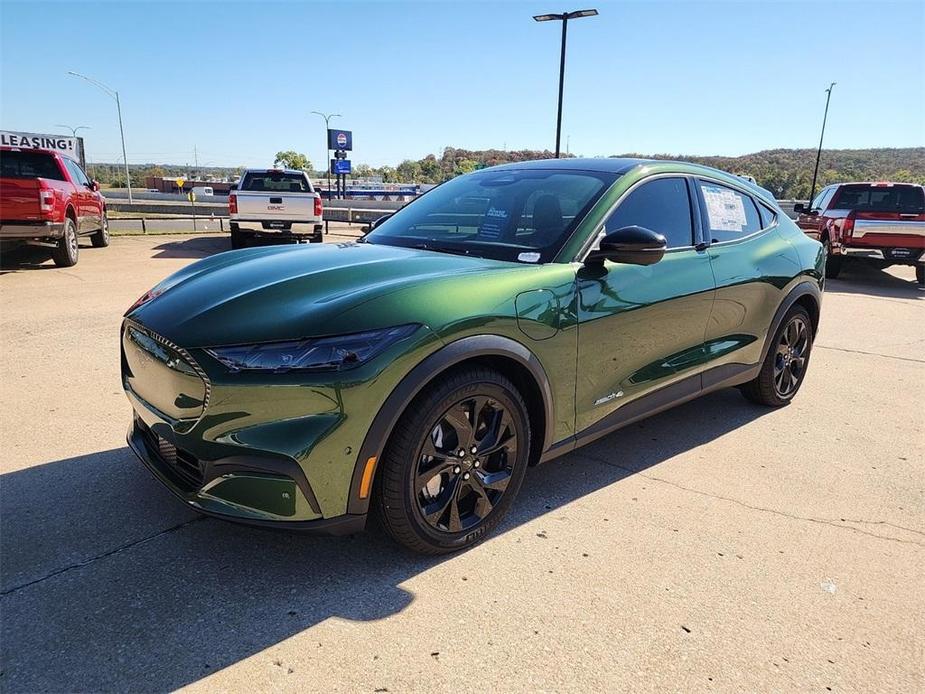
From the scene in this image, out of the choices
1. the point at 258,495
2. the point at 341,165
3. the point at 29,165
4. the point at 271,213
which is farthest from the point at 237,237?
the point at 341,165

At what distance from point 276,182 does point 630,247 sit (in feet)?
40.1

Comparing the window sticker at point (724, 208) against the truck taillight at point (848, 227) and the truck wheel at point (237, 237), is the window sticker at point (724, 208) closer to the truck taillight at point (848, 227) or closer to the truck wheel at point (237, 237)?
the truck taillight at point (848, 227)

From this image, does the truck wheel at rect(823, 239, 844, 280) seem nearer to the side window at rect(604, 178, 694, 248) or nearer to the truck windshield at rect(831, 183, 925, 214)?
the truck windshield at rect(831, 183, 925, 214)

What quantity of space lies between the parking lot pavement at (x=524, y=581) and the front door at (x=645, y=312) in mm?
565

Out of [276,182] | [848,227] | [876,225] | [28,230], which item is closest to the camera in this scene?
[28,230]

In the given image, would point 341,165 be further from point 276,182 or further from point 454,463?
point 454,463

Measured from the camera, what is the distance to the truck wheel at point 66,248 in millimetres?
10258

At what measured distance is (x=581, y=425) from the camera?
3.14 m

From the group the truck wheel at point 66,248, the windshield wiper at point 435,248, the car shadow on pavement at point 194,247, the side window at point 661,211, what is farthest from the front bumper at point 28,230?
the side window at point 661,211

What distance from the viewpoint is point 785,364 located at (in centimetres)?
474

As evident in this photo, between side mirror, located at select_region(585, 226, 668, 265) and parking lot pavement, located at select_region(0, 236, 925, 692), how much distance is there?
122cm

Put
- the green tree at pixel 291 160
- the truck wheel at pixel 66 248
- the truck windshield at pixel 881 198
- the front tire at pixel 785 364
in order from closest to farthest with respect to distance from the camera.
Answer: the front tire at pixel 785 364 < the truck wheel at pixel 66 248 < the truck windshield at pixel 881 198 < the green tree at pixel 291 160

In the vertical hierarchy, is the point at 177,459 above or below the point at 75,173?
below

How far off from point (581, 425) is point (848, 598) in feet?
4.19
